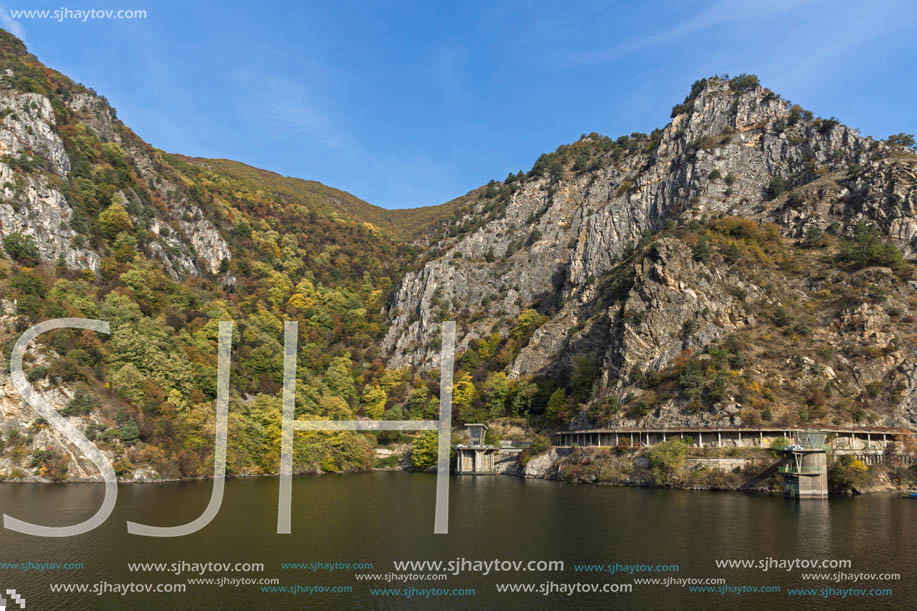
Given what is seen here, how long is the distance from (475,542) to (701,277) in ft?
219

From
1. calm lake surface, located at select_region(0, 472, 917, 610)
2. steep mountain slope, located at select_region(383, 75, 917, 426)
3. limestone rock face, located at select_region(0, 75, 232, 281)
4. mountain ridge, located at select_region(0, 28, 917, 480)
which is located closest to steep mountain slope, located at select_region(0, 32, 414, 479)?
limestone rock face, located at select_region(0, 75, 232, 281)

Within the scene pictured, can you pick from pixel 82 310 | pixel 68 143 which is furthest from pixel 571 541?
pixel 68 143

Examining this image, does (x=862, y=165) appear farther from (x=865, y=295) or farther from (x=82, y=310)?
(x=82, y=310)

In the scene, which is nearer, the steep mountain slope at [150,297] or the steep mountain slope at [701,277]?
the steep mountain slope at [150,297]

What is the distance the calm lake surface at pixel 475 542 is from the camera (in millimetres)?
25891

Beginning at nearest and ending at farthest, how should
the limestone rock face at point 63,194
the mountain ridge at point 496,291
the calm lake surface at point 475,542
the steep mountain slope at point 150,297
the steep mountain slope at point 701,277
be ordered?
the calm lake surface at point 475,542 → the steep mountain slope at point 150,297 → the mountain ridge at point 496,291 → the steep mountain slope at point 701,277 → the limestone rock face at point 63,194

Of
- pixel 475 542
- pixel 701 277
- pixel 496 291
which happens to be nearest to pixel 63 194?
pixel 496 291

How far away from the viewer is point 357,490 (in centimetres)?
6388

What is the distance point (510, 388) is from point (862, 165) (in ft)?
249

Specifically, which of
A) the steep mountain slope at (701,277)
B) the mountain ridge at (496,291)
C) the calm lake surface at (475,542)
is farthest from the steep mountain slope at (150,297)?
the steep mountain slope at (701,277)

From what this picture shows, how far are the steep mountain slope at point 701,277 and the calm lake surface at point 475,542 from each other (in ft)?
63.7

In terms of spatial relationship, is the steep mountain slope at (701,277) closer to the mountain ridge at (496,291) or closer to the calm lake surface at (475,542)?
the mountain ridge at (496,291)

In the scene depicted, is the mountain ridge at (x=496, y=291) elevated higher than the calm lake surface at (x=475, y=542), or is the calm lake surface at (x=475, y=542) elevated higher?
the mountain ridge at (x=496, y=291)

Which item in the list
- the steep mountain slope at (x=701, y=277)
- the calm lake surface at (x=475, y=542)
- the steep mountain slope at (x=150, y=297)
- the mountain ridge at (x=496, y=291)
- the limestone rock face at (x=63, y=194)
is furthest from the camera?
the limestone rock face at (x=63, y=194)
